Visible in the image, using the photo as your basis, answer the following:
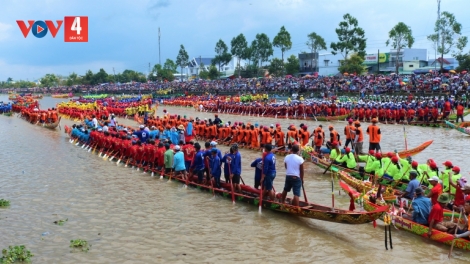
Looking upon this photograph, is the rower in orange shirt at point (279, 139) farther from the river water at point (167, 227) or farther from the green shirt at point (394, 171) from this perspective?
the green shirt at point (394, 171)

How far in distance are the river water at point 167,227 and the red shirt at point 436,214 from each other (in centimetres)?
53

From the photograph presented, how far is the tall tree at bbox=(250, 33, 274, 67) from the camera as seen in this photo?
8506 centimetres

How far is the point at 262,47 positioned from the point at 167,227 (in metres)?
77.0

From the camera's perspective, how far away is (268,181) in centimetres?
1101

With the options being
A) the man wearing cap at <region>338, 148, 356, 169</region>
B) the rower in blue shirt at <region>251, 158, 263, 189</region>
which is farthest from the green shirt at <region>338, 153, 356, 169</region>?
the rower in blue shirt at <region>251, 158, 263, 189</region>

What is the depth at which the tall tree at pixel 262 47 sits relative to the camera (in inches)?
3349

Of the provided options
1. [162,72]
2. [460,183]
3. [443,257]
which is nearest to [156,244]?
[443,257]

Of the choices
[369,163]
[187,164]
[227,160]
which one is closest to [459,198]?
[369,163]

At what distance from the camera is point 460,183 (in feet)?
31.5

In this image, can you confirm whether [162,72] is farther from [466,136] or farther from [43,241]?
[43,241]

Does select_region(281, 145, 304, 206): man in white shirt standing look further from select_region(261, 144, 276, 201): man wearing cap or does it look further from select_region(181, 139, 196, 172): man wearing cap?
select_region(181, 139, 196, 172): man wearing cap

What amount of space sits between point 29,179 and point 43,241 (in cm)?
748

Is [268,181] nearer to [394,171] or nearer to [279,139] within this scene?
[394,171]

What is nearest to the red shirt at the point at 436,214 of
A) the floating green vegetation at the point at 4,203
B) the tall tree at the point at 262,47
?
the floating green vegetation at the point at 4,203
